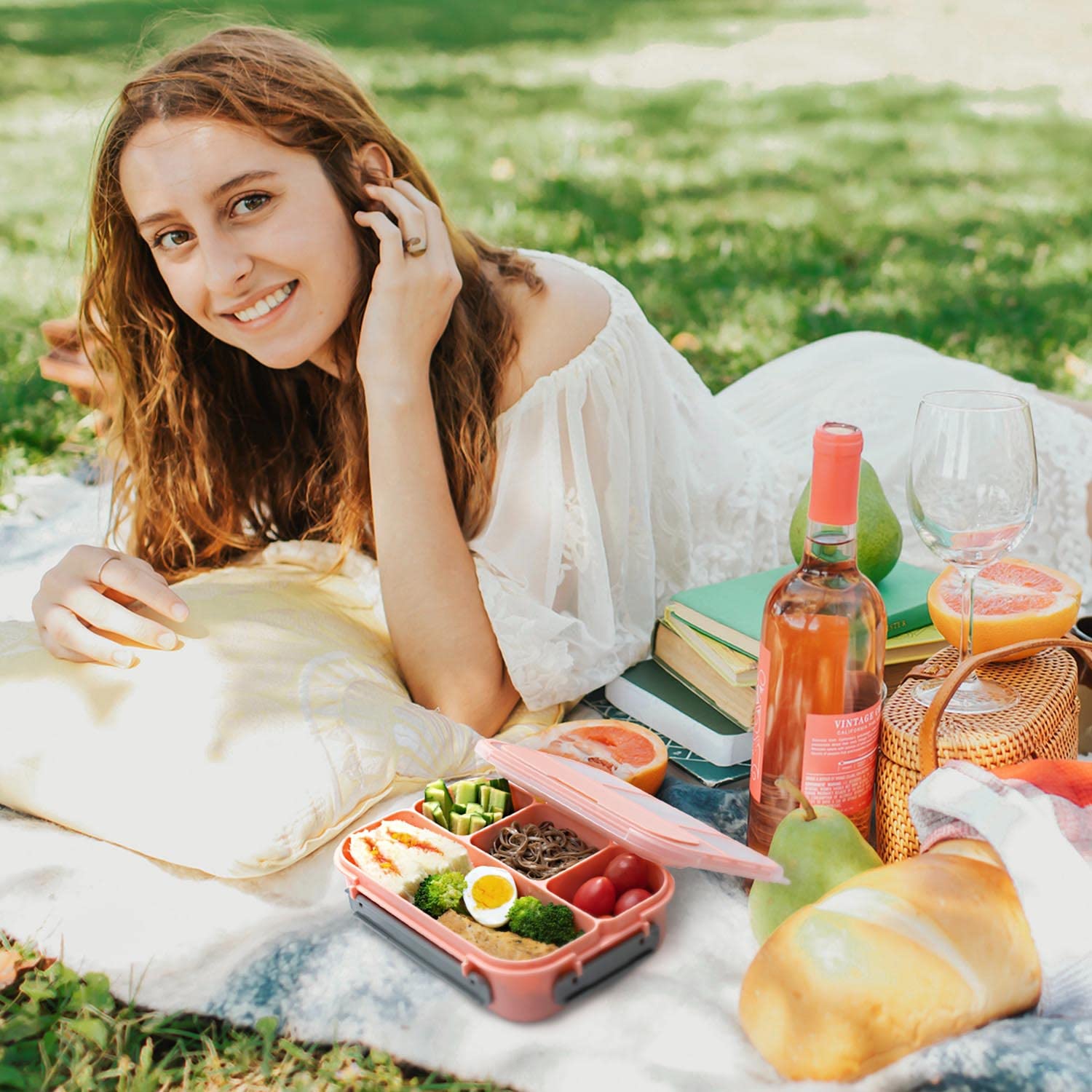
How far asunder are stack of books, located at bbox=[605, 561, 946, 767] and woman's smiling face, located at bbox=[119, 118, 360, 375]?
102 cm

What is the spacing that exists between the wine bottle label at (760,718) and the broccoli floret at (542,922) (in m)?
0.39

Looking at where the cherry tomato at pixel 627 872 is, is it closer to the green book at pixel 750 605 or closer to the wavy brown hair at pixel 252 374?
the green book at pixel 750 605

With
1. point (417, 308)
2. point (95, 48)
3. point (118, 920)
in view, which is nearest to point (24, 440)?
point (417, 308)

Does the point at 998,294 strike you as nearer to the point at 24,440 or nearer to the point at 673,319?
the point at 673,319

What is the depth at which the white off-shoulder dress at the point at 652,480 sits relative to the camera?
288 centimetres

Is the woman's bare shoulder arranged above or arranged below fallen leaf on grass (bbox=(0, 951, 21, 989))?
above

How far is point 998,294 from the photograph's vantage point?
5836mm

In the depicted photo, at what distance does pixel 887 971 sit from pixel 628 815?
472 millimetres

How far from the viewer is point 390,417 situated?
8.97 feet

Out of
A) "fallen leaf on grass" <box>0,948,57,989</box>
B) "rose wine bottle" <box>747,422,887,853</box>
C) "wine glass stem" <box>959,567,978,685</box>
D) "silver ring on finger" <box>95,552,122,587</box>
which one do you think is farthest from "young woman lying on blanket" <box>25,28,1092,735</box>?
"wine glass stem" <box>959,567,978,685</box>

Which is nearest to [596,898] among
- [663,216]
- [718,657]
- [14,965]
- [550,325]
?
[718,657]

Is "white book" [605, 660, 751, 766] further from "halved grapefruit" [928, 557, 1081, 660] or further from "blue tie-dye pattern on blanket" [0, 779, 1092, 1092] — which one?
"halved grapefruit" [928, 557, 1081, 660]

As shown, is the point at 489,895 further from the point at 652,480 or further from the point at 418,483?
the point at 652,480

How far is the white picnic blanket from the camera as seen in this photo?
181 cm
